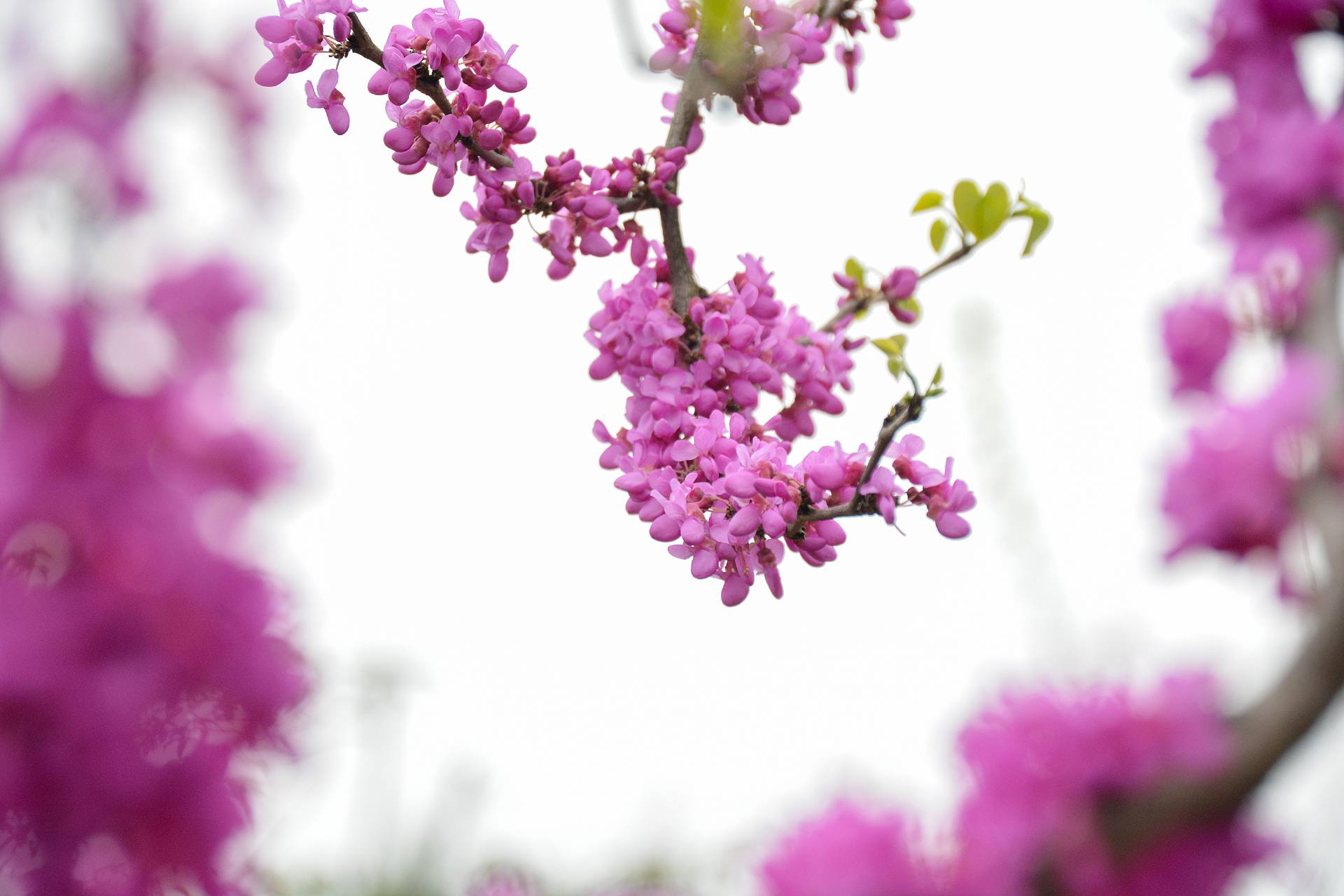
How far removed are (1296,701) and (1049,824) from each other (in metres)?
0.76

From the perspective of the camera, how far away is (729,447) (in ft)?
1.61

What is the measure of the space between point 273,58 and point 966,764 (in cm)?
175

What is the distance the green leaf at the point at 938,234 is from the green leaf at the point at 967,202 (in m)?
0.02

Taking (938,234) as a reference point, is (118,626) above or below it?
below

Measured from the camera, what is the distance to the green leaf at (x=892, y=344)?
583mm

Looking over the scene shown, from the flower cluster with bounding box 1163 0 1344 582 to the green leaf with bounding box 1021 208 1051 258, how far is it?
833mm

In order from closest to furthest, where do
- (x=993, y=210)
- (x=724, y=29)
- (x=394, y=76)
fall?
1. (x=724, y=29)
2. (x=394, y=76)
3. (x=993, y=210)

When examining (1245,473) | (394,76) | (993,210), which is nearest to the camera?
(394,76)

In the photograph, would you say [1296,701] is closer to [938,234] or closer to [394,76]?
[938,234]

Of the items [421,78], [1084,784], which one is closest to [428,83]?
[421,78]

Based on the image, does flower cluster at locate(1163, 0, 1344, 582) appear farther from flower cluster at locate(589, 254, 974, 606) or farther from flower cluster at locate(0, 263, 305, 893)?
flower cluster at locate(0, 263, 305, 893)

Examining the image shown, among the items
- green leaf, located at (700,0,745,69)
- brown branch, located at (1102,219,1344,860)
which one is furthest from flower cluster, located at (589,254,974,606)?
brown branch, located at (1102,219,1344,860)

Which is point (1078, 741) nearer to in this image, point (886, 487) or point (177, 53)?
point (886, 487)

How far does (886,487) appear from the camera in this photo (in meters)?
0.47
